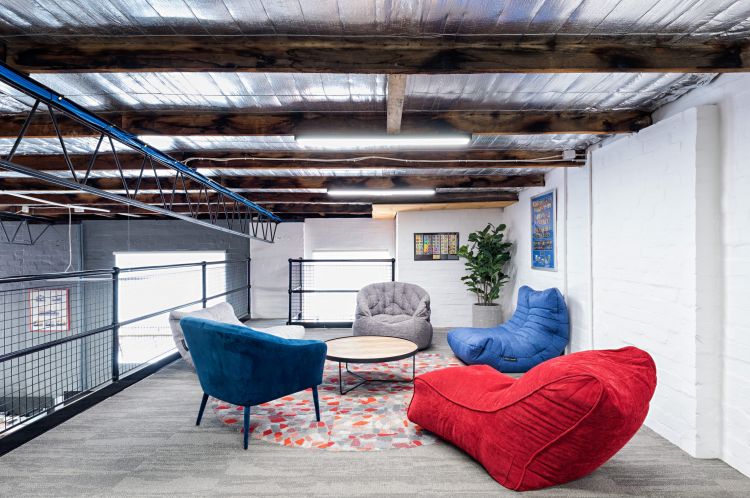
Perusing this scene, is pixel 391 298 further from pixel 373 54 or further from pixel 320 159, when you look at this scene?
pixel 373 54

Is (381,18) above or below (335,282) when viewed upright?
above

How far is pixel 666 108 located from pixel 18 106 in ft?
14.7

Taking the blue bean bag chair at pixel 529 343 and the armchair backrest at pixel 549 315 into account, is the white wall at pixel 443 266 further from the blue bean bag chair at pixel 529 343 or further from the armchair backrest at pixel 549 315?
the blue bean bag chair at pixel 529 343

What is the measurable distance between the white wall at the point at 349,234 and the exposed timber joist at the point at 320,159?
4520 mm

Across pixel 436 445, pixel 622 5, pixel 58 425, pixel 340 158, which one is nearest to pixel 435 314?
pixel 340 158

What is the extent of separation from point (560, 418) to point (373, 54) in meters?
2.04

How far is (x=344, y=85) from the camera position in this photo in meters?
2.60

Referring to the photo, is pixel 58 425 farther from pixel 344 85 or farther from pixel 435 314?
pixel 435 314

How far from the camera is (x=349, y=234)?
880 centimetres

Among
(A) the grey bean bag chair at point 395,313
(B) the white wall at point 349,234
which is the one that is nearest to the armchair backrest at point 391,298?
(A) the grey bean bag chair at point 395,313

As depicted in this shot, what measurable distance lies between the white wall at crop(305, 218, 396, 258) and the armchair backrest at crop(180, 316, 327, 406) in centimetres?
581

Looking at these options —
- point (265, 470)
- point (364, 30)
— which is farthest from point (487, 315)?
point (364, 30)

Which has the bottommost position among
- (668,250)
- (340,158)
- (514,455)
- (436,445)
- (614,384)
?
(436,445)

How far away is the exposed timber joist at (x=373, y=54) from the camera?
2.01m
